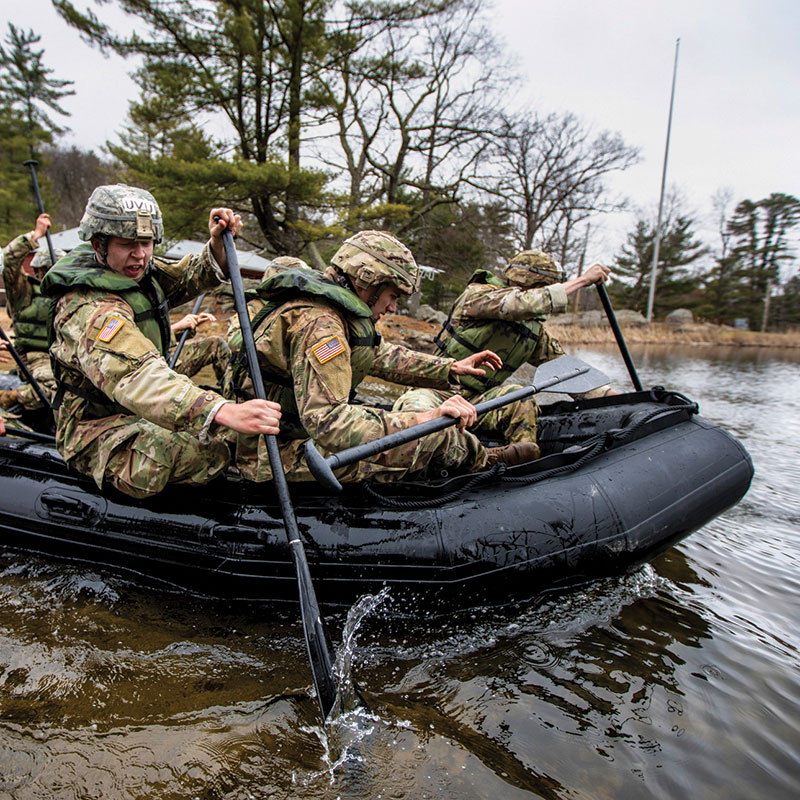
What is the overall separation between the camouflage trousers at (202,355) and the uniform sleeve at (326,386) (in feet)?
8.39

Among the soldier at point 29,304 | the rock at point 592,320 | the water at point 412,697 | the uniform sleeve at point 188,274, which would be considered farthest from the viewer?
the rock at point 592,320

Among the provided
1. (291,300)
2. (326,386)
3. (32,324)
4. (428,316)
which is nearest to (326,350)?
(326,386)

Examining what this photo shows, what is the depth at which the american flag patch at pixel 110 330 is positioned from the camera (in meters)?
2.69

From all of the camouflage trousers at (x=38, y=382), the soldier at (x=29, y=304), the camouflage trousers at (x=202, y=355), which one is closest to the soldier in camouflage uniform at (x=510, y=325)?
the camouflage trousers at (x=202, y=355)

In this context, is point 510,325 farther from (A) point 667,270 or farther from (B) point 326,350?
(A) point 667,270

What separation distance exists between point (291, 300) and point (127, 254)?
2.98 ft

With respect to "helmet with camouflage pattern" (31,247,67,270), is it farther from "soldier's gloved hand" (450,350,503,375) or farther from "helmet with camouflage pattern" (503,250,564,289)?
"helmet with camouflage pattern" (503,250,564,289)

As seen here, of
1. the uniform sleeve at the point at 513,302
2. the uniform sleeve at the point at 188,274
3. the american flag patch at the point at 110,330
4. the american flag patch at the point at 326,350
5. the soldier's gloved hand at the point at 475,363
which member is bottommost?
the soldier's gloved hand at the point at 475,363

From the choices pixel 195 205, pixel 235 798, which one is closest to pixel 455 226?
pixel 195 205

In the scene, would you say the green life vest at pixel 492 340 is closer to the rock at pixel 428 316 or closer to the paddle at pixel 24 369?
the paddle at pixel 24 369

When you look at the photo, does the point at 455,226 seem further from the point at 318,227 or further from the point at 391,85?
the point at 318,227

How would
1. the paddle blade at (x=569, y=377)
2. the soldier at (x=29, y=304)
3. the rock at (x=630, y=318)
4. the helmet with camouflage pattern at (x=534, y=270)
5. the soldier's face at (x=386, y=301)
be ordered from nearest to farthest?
the soldier's face at (x=386, y=301) < the paddle blade at (x=569, y=377) < the helmet with camouflage pattern at (x=534, y=270) < the soldier at (x=29, y=304) < the rock at (x=630, y=318)

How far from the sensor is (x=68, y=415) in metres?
3.12

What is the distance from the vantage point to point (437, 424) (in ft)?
9.58
